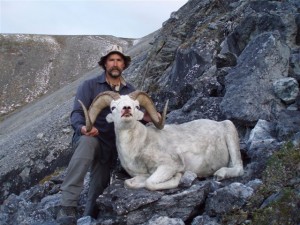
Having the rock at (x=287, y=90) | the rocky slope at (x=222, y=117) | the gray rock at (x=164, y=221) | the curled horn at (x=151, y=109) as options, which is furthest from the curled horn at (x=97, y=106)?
the rock at (x=287, y=90)

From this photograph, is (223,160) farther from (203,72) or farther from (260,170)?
(203,72)

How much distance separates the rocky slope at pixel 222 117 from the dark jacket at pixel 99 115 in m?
1.20

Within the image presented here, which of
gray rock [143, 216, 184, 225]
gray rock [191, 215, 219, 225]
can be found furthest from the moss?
gray rock [143, 216, 184, 225]

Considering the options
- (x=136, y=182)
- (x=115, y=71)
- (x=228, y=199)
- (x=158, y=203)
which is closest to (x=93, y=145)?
(x=136, y=182)

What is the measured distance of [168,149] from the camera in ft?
34.2

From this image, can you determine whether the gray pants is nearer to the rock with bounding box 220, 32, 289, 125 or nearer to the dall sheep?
the dall sheep

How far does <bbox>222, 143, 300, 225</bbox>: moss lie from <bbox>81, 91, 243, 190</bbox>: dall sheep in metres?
1.27

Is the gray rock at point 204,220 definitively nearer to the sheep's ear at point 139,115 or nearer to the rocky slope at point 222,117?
the rocky slope at point 222,117

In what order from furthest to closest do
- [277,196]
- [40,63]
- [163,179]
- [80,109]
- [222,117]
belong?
[40,63] < [222,117] < [80,109] < [163,179] < [277,196]

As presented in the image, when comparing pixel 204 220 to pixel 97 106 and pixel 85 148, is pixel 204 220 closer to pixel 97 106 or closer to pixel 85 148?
pixel 85 148

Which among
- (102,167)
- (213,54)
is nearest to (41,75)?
(213,54)

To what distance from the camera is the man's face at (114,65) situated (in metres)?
11.7

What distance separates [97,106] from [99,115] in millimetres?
730

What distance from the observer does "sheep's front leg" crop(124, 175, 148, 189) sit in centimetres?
996
